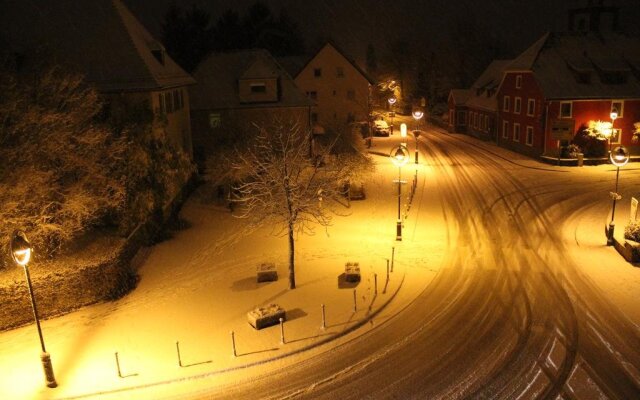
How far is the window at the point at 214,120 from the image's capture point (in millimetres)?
39094

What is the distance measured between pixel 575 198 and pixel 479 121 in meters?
27.2

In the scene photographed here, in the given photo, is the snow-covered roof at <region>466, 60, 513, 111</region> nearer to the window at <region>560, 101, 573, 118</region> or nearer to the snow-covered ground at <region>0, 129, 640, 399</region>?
the window at <region>560, 101, 573, 118</region>

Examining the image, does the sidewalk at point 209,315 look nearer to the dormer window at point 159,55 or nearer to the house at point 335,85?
the dormer window at point 159,55

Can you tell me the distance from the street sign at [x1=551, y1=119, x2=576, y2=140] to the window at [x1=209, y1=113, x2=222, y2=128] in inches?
984

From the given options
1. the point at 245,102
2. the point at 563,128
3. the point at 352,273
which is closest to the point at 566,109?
the point at 563,128

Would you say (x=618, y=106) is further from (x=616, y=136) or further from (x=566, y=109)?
(x=566, y=109)

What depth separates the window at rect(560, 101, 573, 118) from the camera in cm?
3966

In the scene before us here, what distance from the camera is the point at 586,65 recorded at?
136ft

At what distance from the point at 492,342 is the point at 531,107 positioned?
32.7m

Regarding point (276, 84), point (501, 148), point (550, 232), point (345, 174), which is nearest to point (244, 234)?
point (345, 174)

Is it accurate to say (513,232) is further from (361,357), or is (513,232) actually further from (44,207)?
(44,207)

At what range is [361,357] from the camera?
13.9 meters

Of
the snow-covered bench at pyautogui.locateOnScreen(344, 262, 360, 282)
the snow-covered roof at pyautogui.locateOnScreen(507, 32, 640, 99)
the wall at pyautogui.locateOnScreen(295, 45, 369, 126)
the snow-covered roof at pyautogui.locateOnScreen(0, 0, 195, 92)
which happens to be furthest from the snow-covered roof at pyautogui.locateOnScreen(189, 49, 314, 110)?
the snow-covered bench at pyautogui.locateOnScreen(344, 262, 360, 282)

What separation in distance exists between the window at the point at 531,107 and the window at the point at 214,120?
2454 cm
